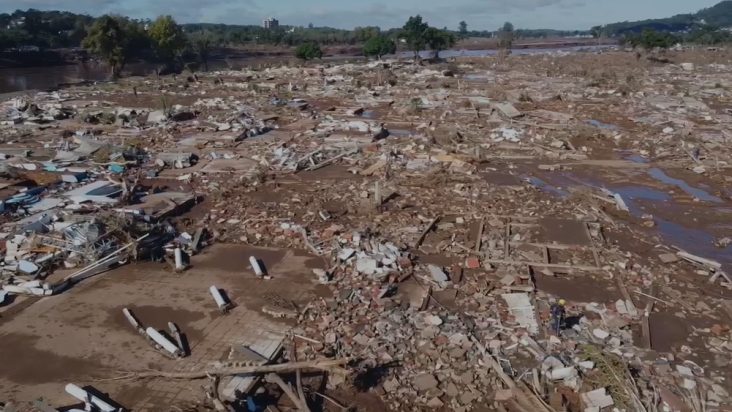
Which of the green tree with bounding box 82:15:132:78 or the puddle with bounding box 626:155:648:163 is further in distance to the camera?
the green tree with bounding box 82:15:132:78

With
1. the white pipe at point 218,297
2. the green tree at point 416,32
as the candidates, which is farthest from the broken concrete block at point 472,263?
the green tree at point 416,32

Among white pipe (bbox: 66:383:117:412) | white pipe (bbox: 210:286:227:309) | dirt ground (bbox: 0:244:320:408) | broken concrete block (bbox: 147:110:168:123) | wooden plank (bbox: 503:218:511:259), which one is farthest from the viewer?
broken concrete block (bbox: 147:110:168:123)

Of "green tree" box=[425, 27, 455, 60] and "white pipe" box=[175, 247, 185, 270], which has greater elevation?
"green tree" box=[425, 27, 455, 60]

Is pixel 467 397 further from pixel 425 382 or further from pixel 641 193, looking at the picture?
pixel 641 193

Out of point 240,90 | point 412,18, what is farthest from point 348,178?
point 412,18

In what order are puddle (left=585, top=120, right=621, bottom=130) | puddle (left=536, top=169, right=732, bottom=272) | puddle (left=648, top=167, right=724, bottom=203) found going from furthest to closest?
puddle (left=585, top=120, right=621, bottom=130), puddle (left=648, top=167, right=724, bottom=203), puddle (left=536, top=169, right=732, bottom=272)

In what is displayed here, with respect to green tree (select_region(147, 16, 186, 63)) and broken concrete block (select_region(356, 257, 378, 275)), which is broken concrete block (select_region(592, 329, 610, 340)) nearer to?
broken concrete block (select_region(356, 257, 378, 275))

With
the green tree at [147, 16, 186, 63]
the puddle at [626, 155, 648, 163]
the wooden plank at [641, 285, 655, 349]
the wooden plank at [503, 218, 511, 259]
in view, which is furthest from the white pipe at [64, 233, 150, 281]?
the green tree at [147, 16, 186, 63]

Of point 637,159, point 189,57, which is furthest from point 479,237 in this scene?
point 189,57
